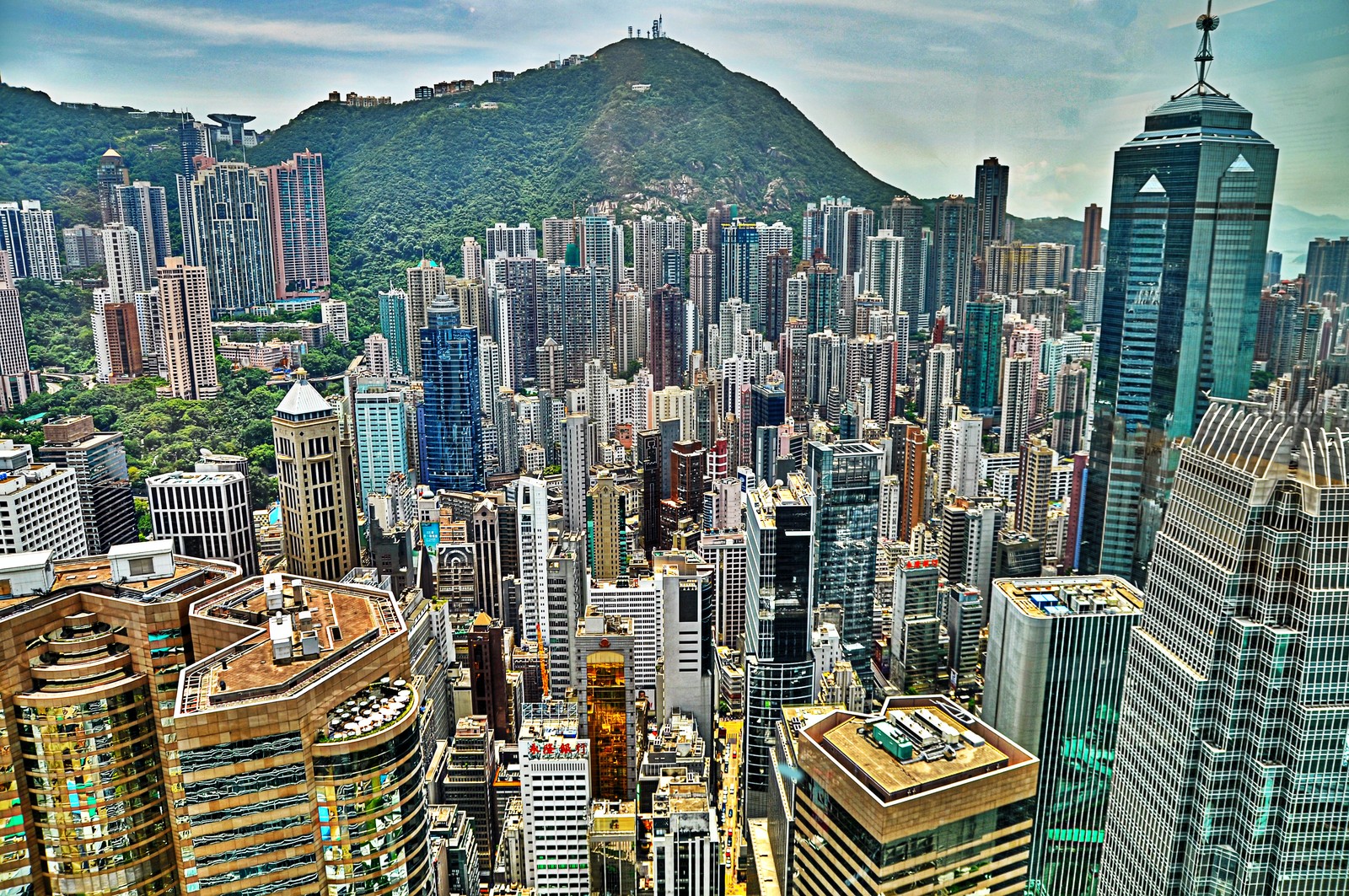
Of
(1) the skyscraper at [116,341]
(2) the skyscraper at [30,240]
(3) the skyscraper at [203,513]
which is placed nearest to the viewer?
(3) the skyscraper at [203,513]

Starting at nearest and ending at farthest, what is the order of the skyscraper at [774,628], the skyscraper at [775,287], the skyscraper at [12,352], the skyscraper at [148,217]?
1. the skyscraper at [774,628]
2. the skyscraper at [12,352]
3. the skyscraper at [148,217]
4. the skyscraper at [775,287]

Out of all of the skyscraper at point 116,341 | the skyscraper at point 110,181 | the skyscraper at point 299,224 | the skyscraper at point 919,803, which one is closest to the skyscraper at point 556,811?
the skyscraper at point 919,803

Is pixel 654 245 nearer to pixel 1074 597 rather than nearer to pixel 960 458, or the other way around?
pixel 960 458

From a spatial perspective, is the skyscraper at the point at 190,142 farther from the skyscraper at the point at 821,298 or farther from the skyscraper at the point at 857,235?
the skyscraper at the point at 821,298

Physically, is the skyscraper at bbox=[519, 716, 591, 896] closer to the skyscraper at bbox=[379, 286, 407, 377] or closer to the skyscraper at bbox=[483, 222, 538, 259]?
the skyscraper at bbox=[379, 286, 407, 377]

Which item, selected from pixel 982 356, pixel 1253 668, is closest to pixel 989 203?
pixel 982 356

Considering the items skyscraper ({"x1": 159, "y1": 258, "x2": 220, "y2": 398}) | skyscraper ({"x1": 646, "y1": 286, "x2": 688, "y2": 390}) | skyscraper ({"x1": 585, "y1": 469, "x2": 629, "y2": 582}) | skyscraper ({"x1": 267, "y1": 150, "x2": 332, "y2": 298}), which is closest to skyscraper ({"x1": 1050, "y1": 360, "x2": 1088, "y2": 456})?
skyscraper ({"x1": 585, "y1": 469, "x2": 629, "y2": 582})

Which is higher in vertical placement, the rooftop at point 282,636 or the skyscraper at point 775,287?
the skyscraper at point 775,287
